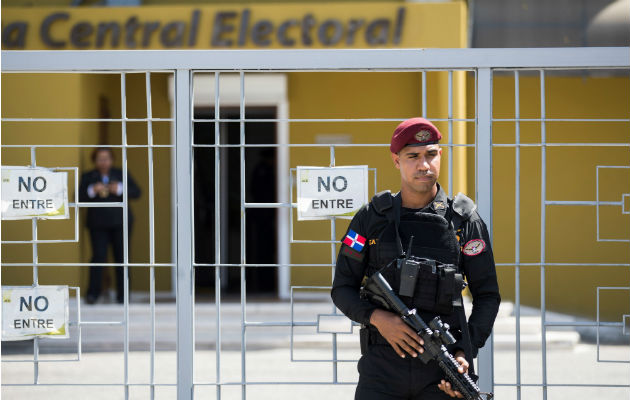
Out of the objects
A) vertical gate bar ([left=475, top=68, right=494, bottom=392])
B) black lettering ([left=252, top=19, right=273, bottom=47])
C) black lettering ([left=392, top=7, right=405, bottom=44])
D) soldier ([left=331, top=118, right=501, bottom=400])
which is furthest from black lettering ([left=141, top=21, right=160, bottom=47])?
soldier ([left=331, top=118, right=501, bottom=400])

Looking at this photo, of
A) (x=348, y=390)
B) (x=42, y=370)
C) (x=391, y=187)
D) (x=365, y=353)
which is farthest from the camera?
(x=391, y=187)

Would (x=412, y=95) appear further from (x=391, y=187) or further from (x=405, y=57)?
(x=405, y=57)

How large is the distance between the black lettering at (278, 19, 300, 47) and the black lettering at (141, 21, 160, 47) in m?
1.36

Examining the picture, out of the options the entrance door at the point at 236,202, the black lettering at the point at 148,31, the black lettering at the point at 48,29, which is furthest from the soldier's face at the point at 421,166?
the entrance door at the point at 236,202

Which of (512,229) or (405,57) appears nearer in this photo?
(405,57)

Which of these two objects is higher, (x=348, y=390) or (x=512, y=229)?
(x=512, y=229)

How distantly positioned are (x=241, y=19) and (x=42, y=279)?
3.49 m

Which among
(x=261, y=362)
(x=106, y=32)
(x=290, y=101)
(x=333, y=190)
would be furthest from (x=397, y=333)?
(x=290, y=101)

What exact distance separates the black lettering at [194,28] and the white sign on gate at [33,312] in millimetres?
5425

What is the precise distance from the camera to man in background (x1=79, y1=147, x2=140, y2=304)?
8180 mm

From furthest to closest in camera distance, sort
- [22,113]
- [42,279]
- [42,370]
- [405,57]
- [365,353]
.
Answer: [22,113], [42,279], [42,370], [405,57], [365,353]

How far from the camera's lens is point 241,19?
8.73 metres

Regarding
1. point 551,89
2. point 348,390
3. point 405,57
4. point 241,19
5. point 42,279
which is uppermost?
point 241,19

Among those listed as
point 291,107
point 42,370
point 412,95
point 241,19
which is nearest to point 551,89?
point 412,95
